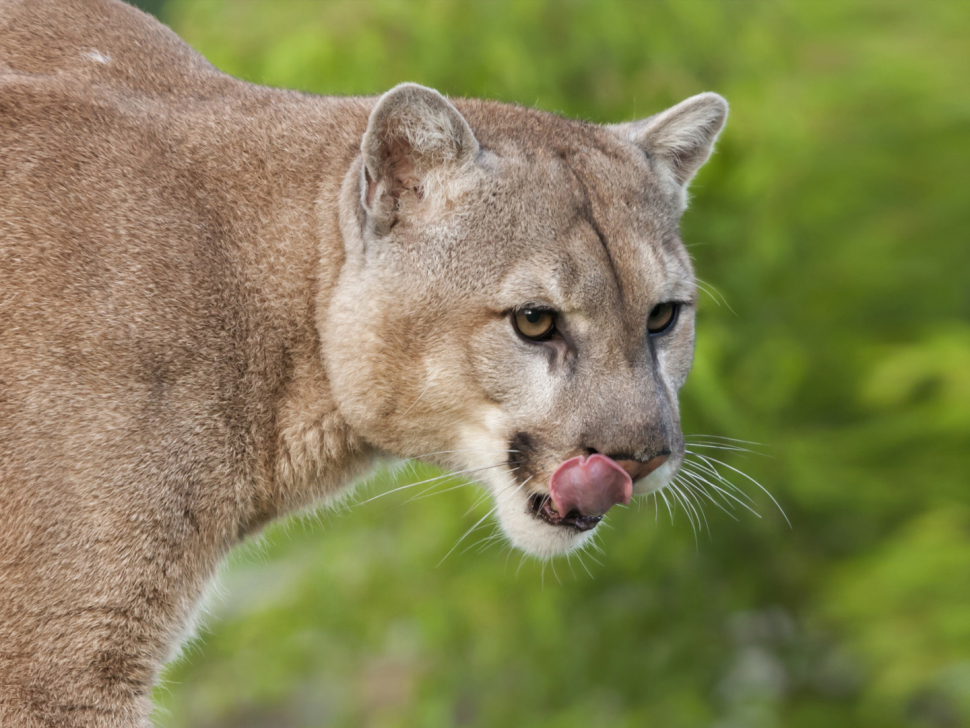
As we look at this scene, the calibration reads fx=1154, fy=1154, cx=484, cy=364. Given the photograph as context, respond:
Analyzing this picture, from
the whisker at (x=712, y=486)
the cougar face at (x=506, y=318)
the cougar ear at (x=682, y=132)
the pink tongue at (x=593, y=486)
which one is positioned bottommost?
the whisker at (x=712, y=486)

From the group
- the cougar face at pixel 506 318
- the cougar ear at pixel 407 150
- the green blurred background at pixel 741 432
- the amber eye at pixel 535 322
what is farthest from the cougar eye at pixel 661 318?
the green blurred background at pixel 741 432

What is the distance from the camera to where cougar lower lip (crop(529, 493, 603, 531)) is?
154 inches

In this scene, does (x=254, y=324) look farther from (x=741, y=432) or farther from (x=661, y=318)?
(x=741, y=432)

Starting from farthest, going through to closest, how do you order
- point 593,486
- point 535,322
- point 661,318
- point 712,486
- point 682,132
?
point 682,132
point 712,486
point 661,318
point 535,322
point 593,486

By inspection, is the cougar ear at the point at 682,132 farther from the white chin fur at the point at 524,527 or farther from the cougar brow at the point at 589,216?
the white chin fur at the point at 524,527

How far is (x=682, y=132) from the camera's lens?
15.4 ft

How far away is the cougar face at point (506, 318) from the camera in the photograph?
3863 mm

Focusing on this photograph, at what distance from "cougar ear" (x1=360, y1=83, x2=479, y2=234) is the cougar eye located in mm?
874

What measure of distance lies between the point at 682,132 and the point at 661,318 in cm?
89

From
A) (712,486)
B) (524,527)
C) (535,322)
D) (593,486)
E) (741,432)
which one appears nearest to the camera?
(593,486)

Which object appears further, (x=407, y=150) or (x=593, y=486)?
(x=407, y=150)

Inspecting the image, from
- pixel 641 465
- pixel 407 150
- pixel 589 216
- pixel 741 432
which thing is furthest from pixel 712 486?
pixel 407 150

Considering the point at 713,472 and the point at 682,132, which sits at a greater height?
the point at 682,132

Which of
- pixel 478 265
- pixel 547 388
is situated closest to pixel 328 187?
pixel 478 265
